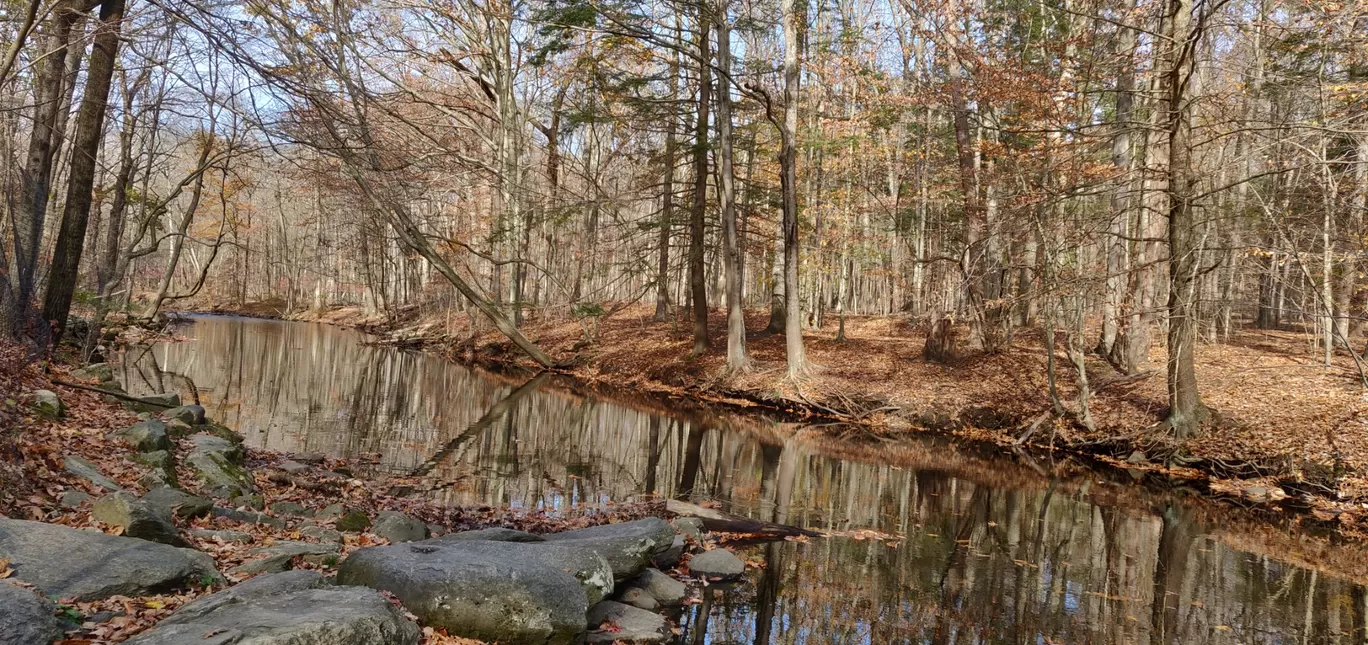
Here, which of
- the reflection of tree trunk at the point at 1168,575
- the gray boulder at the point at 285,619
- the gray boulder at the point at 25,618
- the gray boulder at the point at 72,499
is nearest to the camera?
the gray boulder at the point at 25,618

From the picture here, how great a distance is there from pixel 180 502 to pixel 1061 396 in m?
14.4

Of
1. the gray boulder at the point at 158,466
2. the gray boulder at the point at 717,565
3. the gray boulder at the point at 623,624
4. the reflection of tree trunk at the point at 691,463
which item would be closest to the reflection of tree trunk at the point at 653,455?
the reflection of tree trunk at the point at 691,463

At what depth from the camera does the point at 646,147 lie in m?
26.0

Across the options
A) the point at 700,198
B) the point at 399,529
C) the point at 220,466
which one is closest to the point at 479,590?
the point at 399,529

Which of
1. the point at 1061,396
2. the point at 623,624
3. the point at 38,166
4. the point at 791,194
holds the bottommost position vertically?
the point at 623,624

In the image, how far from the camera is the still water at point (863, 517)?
6.58m

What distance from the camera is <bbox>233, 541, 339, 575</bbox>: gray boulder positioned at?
530 cm

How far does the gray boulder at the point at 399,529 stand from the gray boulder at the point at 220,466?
64.0 inches

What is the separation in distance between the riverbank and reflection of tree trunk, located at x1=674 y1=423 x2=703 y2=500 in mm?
1516

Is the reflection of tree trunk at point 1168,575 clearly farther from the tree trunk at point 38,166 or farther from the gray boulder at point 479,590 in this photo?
the tree trunk at point 38,166

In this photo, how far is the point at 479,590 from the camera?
16.7ft

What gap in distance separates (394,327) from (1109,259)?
30471mm

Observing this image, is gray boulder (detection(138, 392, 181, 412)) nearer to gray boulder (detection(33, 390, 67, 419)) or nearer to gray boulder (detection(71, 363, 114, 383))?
gray boulder (detection(71, 363, 114, 383))

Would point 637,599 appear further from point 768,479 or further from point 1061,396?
point 1061,396
